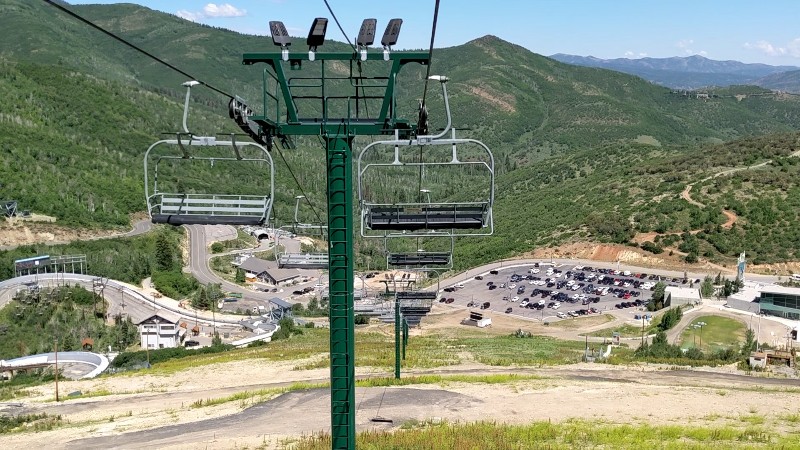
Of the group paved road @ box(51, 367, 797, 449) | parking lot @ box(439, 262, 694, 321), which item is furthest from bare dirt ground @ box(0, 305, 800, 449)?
parking lot @ box(439, 262, 694, 321)

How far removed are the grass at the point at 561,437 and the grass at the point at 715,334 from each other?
22821 millimetres

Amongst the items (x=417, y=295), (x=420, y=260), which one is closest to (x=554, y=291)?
(x=417, y=295)

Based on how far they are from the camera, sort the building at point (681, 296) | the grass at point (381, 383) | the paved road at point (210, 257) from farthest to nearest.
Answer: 1. the paved road at point (210, 257)
2. the building at point (681, 296)
3. the grass at point (381, 383)

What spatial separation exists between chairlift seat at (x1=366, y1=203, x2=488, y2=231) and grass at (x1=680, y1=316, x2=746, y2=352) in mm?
31707

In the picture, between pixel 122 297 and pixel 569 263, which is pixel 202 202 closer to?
pixel 122 297

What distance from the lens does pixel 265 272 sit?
80750mm

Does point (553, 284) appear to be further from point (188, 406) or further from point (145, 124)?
point (145, 124)

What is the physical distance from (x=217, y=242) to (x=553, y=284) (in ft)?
174

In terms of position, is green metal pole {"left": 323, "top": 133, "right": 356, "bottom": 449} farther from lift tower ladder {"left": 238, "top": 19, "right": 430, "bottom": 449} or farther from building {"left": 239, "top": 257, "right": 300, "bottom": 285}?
building {"left": 239, "top": 257, "right": 300, "bottom": 285}

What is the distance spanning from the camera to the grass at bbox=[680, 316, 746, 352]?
1486 inches

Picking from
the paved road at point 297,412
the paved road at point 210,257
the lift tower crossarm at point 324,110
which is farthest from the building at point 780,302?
the lift tower crossarm at point 324,110

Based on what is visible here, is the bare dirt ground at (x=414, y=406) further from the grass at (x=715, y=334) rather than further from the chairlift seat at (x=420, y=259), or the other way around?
the grass at (x=715, y=334)

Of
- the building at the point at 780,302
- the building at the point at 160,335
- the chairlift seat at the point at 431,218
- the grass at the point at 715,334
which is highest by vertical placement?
the chairlift seat at the point at 431,218

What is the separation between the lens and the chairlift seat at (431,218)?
9.27 metres
